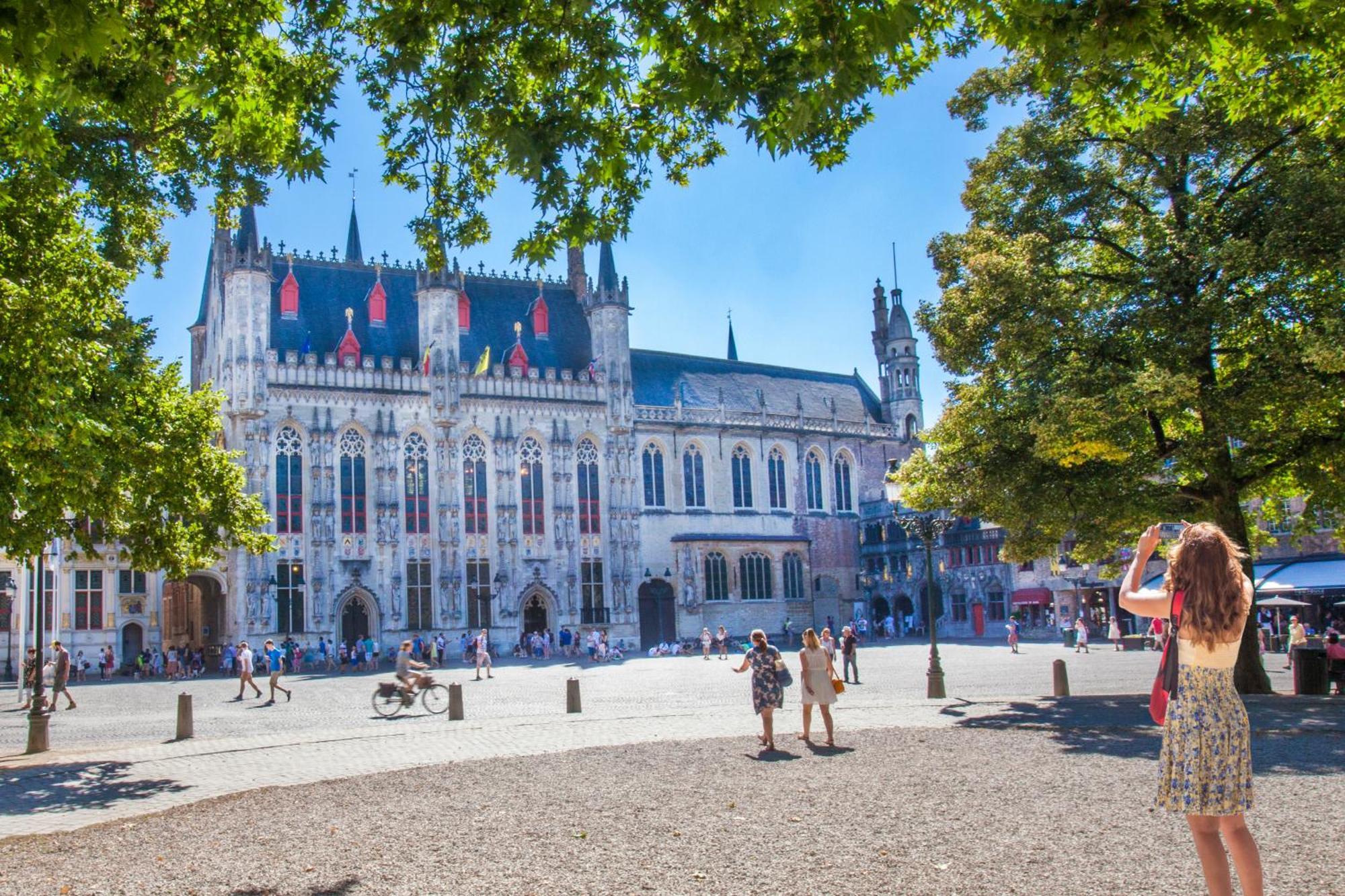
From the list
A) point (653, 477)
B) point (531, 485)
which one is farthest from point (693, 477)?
point (531, 485)

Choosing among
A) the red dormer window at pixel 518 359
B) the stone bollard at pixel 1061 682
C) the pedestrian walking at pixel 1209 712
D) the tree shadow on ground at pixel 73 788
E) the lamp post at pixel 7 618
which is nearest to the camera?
the pedestrian walking at pixel 1209 712

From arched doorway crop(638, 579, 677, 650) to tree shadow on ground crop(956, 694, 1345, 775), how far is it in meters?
35.2

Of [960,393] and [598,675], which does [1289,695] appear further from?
[598,675]

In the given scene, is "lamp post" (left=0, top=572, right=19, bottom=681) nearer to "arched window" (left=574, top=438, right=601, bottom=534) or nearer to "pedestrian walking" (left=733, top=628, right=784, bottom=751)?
"arched window" (left=574, top=438, right=601, bottom=534)

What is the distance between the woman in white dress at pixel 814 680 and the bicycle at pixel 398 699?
9392 mm

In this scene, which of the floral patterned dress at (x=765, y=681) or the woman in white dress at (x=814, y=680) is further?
the woman in white dress at (x=814, y=680)

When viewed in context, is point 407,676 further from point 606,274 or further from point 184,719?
point 606,274

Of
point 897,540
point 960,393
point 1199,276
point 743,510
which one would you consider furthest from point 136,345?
point 897,540

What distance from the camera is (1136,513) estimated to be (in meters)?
19.2

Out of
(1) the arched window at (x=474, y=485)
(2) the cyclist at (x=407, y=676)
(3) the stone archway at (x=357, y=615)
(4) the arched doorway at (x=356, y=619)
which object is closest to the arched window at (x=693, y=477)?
(1) the arched window at (x=474, y=485)

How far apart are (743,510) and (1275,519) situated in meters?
36.3

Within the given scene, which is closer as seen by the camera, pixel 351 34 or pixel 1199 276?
pixel 351 34

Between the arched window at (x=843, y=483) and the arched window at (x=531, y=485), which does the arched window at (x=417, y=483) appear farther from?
the arched window at (x=843, y=483)

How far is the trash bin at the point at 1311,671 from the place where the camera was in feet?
62.8
